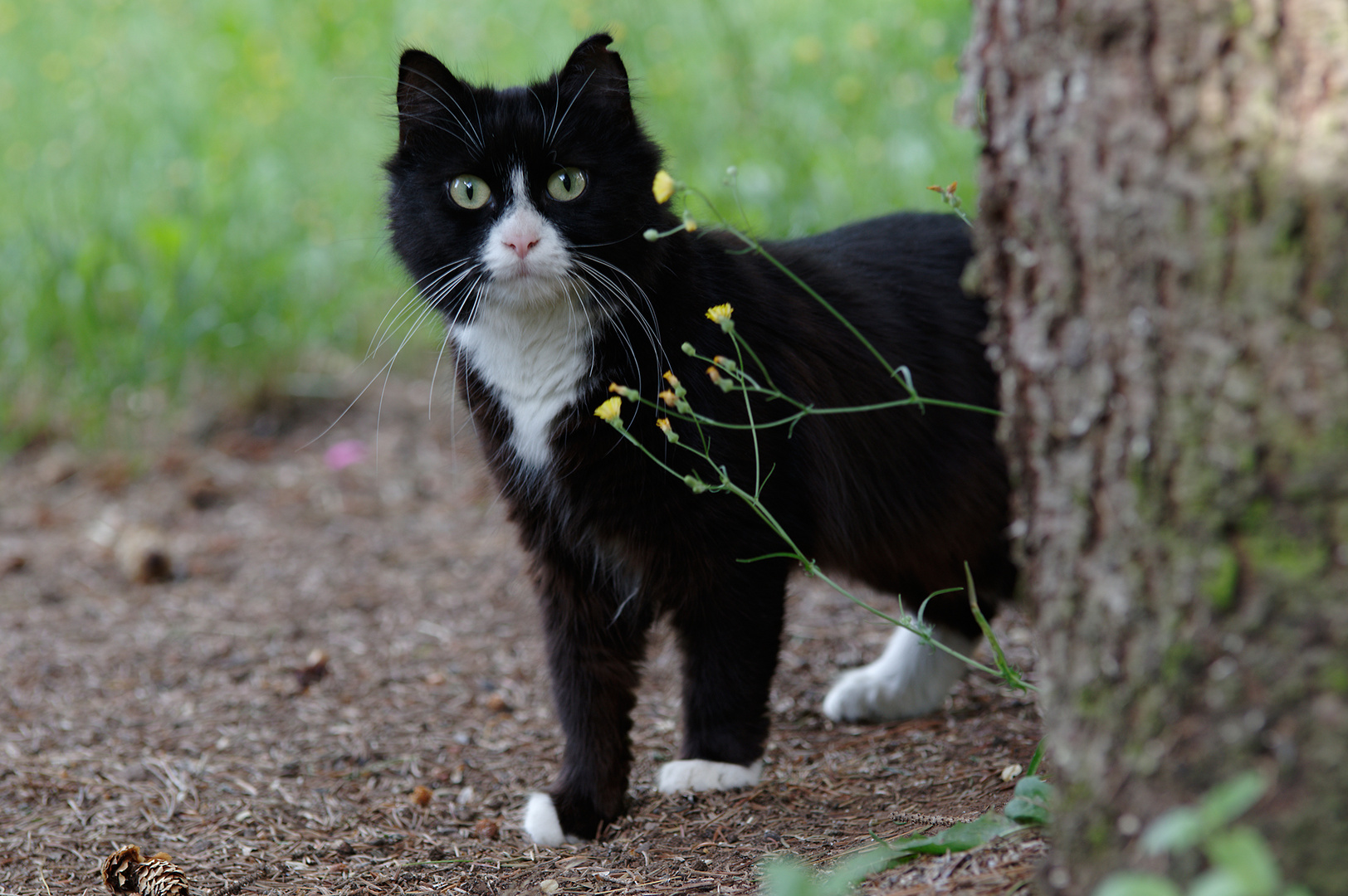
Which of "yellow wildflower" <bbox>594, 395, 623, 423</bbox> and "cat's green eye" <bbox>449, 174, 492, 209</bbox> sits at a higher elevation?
"cat's green eye" <bbox>449, 174, 492, 209</bbox>

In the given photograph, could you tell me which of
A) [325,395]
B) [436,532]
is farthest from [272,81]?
[436,532]

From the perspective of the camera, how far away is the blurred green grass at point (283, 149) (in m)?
4.68

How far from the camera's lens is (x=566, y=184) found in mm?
2148

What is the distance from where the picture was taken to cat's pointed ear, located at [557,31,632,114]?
Result: 7.21 feet

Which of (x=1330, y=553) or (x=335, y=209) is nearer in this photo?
(x=1330, y=553)

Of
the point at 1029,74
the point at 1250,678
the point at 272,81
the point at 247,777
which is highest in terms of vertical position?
the point at 272,81

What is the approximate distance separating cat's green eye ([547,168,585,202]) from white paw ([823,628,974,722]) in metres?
1.28

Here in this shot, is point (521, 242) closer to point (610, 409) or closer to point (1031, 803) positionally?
point (610, 409)

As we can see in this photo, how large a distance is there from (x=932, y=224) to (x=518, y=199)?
1.03m

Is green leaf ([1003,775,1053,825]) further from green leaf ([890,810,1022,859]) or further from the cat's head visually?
the cat's head

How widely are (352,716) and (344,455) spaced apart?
2.03 meters

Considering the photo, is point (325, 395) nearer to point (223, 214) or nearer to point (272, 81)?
point (223, 214)

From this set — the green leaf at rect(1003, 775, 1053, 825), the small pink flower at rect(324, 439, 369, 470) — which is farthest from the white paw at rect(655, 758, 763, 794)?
the small pink flower at rect(324, 439, 369, 470)

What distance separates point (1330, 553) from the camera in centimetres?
103
